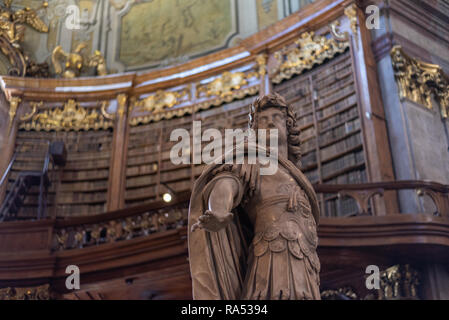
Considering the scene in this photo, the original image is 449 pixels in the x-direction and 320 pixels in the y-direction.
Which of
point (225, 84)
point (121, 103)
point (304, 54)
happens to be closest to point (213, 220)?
point (304, 54)

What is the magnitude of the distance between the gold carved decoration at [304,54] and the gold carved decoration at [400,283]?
2898 mm

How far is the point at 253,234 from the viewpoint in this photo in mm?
2326

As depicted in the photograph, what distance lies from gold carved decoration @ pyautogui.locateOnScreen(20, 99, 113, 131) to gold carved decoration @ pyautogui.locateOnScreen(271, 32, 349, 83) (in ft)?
8.98

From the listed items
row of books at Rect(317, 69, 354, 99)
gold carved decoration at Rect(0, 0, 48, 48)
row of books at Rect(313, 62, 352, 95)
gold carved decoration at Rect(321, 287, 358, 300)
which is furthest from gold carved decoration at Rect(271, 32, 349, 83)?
gold carved decoration at Rect(0, 0, 48, 48)

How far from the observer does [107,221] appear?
658 centimetres

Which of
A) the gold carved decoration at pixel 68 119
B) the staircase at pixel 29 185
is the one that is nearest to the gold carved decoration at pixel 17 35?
the gold carved decoration at pixel 68 119

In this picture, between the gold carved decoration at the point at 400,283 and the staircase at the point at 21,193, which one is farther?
the staircase at the point at 21,193

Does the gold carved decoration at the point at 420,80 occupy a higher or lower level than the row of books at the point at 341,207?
higher

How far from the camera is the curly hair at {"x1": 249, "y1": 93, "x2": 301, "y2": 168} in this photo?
2590 millimetres

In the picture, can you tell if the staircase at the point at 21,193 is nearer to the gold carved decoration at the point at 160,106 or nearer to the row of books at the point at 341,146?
the gold carved decoration at the point at 160,106

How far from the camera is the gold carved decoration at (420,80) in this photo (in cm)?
699

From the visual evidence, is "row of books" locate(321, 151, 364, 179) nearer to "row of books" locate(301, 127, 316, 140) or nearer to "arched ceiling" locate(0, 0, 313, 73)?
"row of books" locate(301, 127, 316, 140)
